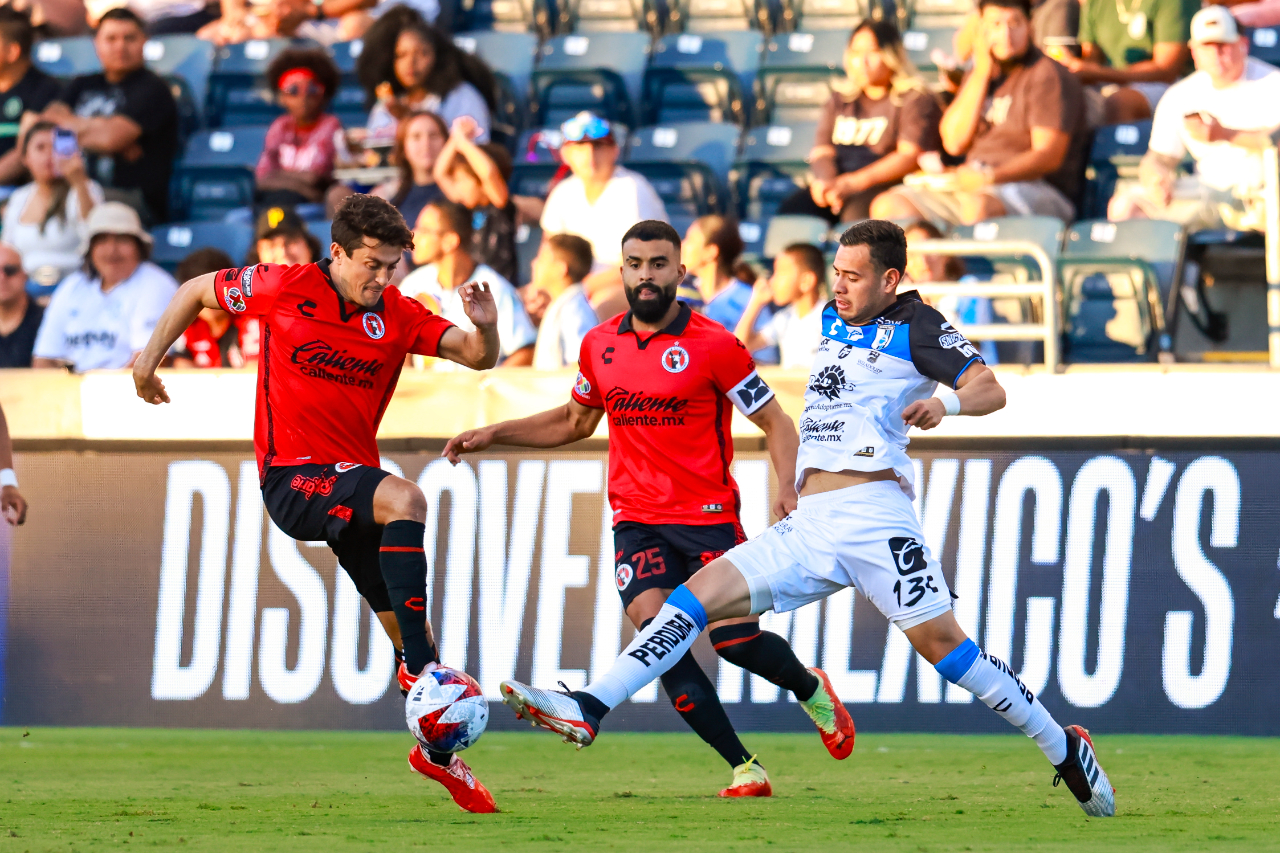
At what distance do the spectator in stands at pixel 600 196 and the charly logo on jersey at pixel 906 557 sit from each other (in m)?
5.70

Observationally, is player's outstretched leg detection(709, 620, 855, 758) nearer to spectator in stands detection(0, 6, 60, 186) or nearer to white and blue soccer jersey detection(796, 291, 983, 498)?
white and blue soccer jersey detection(796, 291, 983, 498)

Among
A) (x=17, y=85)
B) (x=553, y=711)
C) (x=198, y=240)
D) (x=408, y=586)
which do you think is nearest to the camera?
(x=553, y=711)

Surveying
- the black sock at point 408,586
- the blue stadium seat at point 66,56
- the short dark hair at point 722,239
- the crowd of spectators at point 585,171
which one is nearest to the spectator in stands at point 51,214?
the crowd of spectators at point 585,171

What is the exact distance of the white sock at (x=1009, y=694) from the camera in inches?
229

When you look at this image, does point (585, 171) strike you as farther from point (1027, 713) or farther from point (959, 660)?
point (1027, 713)

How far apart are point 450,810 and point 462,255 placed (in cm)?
493

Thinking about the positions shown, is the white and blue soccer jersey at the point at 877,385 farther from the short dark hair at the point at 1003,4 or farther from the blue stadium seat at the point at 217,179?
the blue stadium seat at the point at 217,179

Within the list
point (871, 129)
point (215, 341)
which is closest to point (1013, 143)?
point (871, 129)

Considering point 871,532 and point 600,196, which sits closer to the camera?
point 871,532

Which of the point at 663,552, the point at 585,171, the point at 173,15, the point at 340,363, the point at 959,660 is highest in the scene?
the point at 173,15

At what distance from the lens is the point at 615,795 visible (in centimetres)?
669

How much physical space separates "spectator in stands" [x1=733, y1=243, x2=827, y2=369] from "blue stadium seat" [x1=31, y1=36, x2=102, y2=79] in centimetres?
739

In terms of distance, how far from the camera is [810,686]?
23.4ft

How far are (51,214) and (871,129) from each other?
19.4 feet
